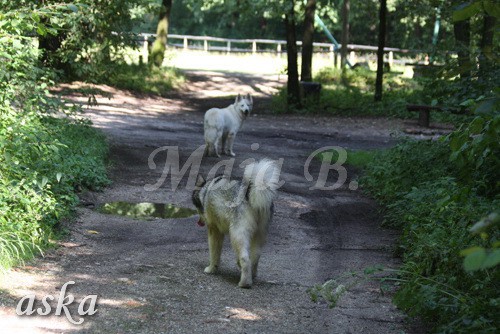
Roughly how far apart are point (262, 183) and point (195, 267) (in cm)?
156

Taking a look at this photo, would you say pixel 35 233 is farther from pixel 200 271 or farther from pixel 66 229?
pixel 200 271

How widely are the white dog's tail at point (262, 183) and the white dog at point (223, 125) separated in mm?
8489

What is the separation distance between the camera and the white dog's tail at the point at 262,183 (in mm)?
7898

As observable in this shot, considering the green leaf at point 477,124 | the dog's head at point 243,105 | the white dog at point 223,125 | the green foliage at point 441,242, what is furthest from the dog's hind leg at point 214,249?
the dog's head at point 243,105

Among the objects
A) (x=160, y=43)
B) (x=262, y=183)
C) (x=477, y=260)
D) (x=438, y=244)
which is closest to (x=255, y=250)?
(x=262, y=183)

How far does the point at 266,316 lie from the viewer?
719cm

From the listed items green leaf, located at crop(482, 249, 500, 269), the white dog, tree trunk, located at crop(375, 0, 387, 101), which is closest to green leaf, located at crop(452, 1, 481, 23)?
green leaf, located at crop(482, 249, 500, 269)

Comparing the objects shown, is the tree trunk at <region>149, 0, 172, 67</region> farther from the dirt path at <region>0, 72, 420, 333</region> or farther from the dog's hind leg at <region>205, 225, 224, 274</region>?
the dog's hind leg at <region>205, 225, 224, 274</region>

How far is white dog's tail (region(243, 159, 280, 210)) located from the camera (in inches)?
311

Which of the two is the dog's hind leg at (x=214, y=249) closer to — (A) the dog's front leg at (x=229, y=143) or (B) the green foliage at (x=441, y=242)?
(B) the green foliage at (x=441, y=242)

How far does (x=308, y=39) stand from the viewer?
28312 millimetres

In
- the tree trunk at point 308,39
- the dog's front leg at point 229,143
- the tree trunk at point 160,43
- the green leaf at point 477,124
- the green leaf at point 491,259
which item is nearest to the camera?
the green leaf at point 491,259

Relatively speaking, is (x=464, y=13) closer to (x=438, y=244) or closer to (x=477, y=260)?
(x=477, y=260)

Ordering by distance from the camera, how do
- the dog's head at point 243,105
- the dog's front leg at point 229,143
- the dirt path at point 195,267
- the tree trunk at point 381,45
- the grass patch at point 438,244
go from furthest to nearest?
the tree trunk at point 381,45 < the dog's head at point 243,105 < the dog's front leg at point 229,143 < the dirt path at point 195,267 < the grass patch at point 438,244
